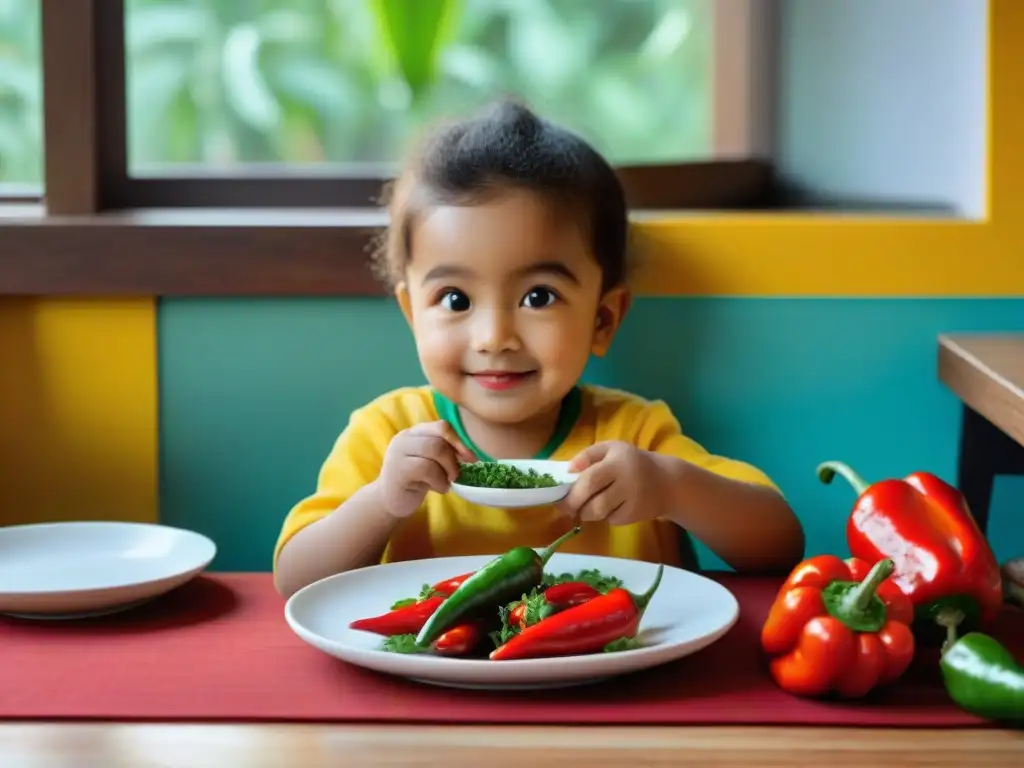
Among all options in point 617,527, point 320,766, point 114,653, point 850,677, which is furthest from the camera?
point 617,527

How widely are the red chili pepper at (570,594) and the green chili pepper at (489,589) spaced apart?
0.02m

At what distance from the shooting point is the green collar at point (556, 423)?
1.71m

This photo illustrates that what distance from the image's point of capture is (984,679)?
1.05 metres

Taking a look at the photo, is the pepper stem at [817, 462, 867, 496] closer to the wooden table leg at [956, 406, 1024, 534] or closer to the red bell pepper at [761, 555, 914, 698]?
the red bell pepper at [761, 555, 914, 698]

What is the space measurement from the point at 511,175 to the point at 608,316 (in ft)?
0.82

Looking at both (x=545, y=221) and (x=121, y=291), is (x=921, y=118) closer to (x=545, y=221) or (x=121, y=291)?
(x=545, y=221)

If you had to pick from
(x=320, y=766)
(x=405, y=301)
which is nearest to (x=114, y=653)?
(x=320, y=766)

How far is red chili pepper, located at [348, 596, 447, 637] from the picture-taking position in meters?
1.21

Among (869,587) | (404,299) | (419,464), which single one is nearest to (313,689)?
(419,464)

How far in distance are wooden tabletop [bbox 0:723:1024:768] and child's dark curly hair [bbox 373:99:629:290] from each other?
0.73 metres

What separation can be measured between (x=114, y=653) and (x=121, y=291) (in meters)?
0.77

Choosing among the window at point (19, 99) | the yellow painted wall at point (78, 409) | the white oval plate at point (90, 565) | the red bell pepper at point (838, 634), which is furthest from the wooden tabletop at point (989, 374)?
the window at point (19, 99)

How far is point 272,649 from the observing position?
1.25 meters

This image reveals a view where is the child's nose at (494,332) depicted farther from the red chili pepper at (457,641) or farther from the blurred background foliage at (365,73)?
the blurred background foliage at (365,73)
